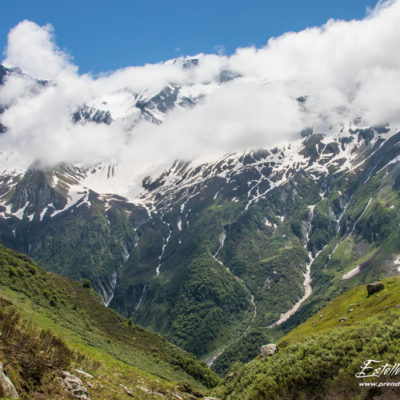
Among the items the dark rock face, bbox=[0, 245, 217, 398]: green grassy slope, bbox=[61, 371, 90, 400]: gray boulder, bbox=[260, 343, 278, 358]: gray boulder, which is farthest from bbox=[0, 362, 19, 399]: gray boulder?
the dark rock face

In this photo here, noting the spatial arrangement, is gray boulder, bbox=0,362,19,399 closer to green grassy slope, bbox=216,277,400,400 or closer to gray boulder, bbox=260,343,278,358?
green grassy slope, bbox=216,277,400,400

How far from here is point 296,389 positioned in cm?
5228

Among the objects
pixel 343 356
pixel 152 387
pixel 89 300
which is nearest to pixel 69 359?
pixel 152 387

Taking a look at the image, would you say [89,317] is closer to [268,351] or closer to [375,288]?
[268,351]

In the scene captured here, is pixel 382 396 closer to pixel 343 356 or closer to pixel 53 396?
pixel 343 356

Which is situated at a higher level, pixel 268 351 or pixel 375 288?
pixel 375 288

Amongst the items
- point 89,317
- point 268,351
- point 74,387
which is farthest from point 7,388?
point 89,317

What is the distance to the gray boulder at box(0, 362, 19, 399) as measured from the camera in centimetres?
2244

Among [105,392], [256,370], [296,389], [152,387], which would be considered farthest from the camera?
[256,370]

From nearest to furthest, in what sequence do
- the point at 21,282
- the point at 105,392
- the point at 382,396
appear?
the point at 105,392 → the point at 382,396 → the point at 21,282

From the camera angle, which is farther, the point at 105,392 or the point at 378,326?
the point at 378,326

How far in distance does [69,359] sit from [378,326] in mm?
43034

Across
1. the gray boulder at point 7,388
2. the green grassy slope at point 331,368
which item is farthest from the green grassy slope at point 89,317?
the gray boulder at point 7,388

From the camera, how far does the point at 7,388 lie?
2289 cm
